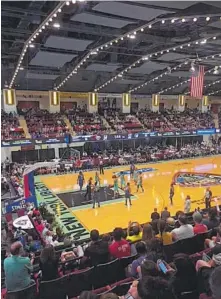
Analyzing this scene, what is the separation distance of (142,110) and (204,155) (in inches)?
404

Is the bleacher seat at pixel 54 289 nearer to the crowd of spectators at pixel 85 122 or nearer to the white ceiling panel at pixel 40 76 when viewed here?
the crowd of spectators at pixel 85 122

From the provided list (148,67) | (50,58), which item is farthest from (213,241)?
(148,67)

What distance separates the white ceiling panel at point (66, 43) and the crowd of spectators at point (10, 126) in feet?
29.0

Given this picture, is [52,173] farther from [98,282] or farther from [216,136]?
[216,136]

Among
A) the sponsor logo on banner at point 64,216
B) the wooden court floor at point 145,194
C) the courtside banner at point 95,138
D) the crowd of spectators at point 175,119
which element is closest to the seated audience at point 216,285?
the sponsor logo on banner at point 64,216

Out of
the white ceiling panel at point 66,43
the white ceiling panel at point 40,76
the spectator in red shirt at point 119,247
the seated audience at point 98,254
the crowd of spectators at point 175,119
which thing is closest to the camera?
the seated audience at point 98,254

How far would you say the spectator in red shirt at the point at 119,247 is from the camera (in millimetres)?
5263

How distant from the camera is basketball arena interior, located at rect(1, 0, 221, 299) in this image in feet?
15.1

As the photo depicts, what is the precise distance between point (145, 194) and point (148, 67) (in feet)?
54.9

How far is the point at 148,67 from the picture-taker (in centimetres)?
2983

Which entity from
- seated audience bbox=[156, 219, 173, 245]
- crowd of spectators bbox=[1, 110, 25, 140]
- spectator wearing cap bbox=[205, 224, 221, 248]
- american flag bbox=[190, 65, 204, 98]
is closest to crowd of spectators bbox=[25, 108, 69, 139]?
crowd of spectators bbox=[1, 110, 25, 140]

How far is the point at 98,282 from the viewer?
193 inches

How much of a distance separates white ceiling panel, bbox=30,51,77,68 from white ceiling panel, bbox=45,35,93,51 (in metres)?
1.90

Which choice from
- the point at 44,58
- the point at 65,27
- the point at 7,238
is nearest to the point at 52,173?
the point at 44,58
